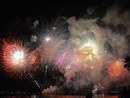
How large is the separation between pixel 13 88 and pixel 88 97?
143632mm

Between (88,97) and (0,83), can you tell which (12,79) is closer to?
(0,83)

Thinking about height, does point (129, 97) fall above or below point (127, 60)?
below

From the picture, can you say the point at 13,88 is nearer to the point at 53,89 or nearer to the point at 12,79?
the point at 12,79

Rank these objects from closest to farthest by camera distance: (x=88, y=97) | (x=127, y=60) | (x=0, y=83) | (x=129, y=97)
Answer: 1. (x=88, y=97)
2. (x=129, y=97)
3. (x=127, y=60)
4. (x=0, y=83)

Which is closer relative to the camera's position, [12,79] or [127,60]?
[127,60]

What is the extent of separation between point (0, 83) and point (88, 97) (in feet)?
471

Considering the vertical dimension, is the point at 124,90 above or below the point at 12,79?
below

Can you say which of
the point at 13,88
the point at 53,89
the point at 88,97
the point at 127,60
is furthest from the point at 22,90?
the point at 88,97

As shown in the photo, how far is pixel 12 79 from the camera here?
646ft

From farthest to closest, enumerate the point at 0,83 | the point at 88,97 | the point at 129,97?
A: the point at 0,83 < the point at 129,97 < the point at 88,97

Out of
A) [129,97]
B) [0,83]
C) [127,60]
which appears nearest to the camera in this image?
[129,97]

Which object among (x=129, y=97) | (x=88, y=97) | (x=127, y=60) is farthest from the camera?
(x=127, y=60)

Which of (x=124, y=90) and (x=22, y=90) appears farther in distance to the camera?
(x=22, y=90)

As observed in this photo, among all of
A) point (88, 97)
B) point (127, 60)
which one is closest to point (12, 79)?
point (127, 60)
